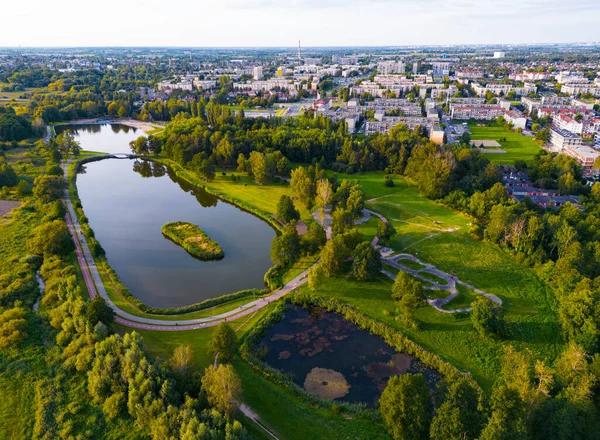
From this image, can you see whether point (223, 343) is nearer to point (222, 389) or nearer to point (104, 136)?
point (222, 389)

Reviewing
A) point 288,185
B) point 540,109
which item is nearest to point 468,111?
point 540,109

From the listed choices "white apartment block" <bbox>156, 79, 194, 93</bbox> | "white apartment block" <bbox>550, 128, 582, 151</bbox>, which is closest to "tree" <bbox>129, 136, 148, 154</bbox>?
"white apartment block" <bbox>156, 79, 194, 93</bbox>

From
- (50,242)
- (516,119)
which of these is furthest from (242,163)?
(516,119)

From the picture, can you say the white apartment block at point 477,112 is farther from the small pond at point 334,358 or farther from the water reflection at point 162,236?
the small pond at point 334,358

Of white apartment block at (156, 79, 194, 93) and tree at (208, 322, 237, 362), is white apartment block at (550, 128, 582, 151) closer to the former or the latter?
tree at (208, 322, 237, 362)

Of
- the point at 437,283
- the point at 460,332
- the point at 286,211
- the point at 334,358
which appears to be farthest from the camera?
the point at 286,211

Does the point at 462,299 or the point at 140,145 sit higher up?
the point at 140,145
